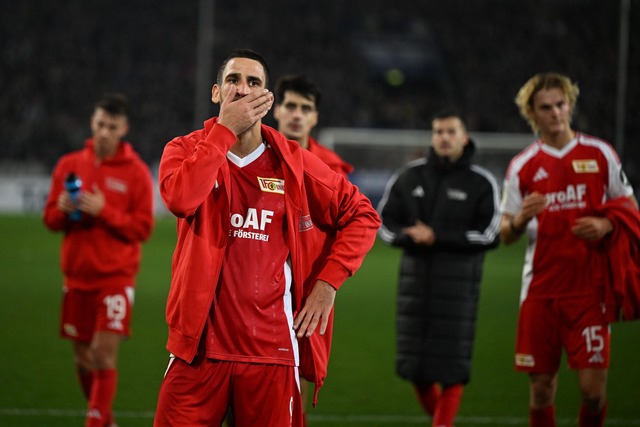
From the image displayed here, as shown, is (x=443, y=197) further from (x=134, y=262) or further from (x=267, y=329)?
(x=267, y=329)

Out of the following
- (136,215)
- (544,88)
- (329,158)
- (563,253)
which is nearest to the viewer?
(563,253)

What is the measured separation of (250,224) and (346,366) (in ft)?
16.8

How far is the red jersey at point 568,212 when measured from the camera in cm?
514

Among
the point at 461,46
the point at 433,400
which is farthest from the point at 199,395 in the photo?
the point at 461,46

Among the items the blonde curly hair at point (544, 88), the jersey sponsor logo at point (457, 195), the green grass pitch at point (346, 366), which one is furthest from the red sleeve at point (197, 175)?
the green grass pitch at point (346, 366)

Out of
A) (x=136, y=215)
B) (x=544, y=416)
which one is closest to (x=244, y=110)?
(x=544, y=416)

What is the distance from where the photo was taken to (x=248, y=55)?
133 inches

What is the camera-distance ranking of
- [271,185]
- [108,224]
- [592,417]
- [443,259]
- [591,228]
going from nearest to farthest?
1. [271,185]
2. [591,228]
3. [592,417]
4. [443,259]
5. [108,224]

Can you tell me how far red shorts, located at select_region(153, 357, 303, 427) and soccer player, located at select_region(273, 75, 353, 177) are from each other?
2.25m

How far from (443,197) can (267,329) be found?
2.75 metres

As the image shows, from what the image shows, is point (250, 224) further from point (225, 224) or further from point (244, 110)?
point (244, 110)

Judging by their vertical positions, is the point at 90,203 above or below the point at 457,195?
below

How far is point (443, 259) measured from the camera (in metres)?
5.85

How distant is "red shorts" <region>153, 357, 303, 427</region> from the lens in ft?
10.9
